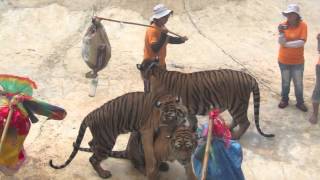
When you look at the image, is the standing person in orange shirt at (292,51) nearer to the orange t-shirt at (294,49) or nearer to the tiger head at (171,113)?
the orange t-shirt at (294,49)

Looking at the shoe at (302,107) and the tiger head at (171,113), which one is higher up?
the tiger head at (171,113)

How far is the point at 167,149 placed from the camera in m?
6.01

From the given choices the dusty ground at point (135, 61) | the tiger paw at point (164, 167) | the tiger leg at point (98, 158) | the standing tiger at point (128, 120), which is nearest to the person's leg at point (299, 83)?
the dusty ground at point (135, 61)

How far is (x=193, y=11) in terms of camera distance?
11242 mm

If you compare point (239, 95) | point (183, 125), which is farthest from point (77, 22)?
point (183, 125)

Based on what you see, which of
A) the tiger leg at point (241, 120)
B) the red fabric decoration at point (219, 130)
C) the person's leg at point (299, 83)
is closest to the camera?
the red fabric decoration at point (219, 130)

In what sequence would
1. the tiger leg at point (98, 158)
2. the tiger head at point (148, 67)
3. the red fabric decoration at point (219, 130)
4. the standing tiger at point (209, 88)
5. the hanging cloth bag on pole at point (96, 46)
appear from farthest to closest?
the standing tiger at point (209, 88) < the tiger head at point (148, 67) < the hanging cloth bag on pole at point (96, 46) < the tiger leg at point (98, 158) < the red fabric decoration at point (219, 130)

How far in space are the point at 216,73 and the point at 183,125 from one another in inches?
59.2

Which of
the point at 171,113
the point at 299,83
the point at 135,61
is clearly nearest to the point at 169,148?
the point at 171,113

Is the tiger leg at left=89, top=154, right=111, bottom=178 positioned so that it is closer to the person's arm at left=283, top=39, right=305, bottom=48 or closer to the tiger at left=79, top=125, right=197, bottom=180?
the tiger at left=79, top=125, right=197, bottom=180

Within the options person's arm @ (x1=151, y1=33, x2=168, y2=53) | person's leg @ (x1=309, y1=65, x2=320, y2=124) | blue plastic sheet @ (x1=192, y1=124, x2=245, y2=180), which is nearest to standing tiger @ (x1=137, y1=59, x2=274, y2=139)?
person's arm @ (x1=151, y1=33, x2=168, y2=53)

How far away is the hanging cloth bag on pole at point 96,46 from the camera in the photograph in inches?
271

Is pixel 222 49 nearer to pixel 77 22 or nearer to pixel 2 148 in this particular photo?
pixel 77 22

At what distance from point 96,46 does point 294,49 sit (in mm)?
2706
